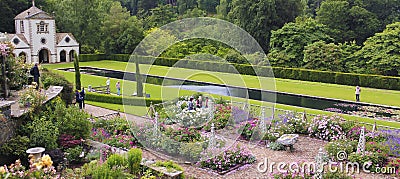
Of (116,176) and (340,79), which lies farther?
(340,79)

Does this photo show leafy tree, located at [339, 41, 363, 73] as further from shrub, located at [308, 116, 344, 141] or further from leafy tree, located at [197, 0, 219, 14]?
leafy tree, located at [197, 0, 219, 14]

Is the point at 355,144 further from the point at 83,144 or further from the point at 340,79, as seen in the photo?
the point at 340,79

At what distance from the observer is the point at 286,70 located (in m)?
31.7

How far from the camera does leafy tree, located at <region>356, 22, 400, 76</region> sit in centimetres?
2859

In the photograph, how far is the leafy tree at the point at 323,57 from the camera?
103 ft

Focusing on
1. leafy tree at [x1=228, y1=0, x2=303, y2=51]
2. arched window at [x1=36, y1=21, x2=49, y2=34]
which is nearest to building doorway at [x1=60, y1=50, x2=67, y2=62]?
arched window at [x1=36, y1=21, x2=49, y2=34]

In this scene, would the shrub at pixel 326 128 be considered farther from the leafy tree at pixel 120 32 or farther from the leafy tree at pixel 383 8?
the leafy tree at pixel 120 32

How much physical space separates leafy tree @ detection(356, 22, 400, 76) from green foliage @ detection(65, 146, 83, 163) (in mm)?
25800

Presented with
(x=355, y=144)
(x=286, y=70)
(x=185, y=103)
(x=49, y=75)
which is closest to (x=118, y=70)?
(x=286, y=70)

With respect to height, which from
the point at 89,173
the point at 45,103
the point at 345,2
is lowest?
the point at 89,173

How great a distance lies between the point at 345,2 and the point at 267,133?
3127 centimetres

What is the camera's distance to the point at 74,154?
9.87 m

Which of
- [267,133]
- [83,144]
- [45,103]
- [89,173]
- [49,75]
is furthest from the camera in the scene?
[49,75]

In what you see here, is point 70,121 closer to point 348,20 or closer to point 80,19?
point 348,20
